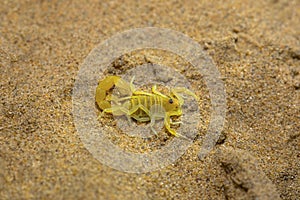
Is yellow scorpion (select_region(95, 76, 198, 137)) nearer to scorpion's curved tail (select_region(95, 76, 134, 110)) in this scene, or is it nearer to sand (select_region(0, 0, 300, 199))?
scorpion's curved tail (select_region(95, 76, 134, 110))

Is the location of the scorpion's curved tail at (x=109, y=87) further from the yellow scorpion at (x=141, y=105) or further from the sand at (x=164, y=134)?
the sand at (x=164, y=134)

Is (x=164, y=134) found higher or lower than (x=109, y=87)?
lower

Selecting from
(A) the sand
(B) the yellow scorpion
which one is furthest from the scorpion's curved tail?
(A) the sand

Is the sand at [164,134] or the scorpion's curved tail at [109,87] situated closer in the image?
the sand at [164,134]

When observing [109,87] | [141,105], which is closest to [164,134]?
[141,105]

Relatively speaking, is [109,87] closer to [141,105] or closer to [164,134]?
[141,105]

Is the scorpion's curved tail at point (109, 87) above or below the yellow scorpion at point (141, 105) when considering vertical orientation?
above

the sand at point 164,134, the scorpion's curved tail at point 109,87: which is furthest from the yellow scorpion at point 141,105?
the sand at point 164,134
